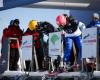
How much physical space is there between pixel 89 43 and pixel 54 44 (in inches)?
52.2

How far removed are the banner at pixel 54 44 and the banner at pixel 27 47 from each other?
2.90ft

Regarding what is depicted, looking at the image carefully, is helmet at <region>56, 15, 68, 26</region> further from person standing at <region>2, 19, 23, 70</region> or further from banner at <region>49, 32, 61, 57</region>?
person standing at <region>2, 19, 23, 70</region>

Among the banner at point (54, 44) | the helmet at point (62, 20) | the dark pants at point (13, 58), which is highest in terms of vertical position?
the helmet at point (62, 20)

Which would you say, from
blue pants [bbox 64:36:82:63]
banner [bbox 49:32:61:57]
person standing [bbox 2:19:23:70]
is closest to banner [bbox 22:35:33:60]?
person standing [bbox 2:19:23:70]

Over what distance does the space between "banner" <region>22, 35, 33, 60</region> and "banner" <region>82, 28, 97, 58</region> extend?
218cm

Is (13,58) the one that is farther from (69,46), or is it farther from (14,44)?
(69,46)

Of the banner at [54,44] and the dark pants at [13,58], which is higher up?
the banner at [54,44]

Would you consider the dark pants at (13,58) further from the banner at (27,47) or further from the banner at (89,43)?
the banner at (89,43)

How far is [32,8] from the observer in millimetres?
21734

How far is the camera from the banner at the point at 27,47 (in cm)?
1130

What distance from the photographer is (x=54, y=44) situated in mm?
10461

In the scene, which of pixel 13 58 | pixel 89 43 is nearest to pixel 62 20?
pixel 89 43

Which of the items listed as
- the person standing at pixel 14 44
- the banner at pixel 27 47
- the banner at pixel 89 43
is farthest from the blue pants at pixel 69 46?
the person standing at pixel 14 44

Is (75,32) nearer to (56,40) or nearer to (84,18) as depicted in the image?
(56,40)
